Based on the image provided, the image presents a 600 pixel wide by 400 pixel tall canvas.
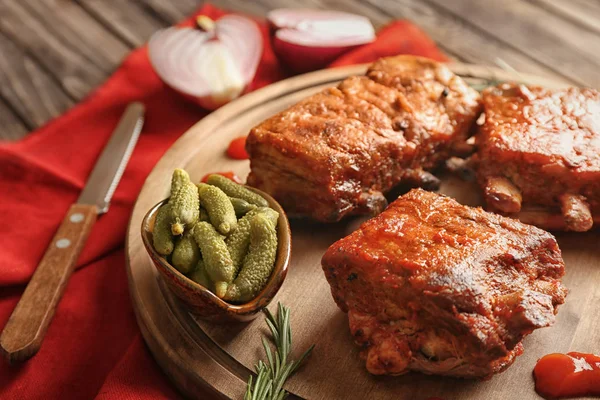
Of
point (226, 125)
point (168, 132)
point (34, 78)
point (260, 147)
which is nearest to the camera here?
point (260, 147)

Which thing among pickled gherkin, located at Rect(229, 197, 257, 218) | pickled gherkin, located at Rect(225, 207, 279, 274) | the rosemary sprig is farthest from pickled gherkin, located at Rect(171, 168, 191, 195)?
the rosemary sprig

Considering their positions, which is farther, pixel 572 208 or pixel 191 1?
pixel 191 1

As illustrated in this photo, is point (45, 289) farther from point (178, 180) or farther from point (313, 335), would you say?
point (313, 335)

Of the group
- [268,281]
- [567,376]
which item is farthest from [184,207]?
[567,376]

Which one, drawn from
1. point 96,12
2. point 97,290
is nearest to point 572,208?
point 97,290

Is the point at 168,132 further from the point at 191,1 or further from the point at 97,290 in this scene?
the point at 191,1

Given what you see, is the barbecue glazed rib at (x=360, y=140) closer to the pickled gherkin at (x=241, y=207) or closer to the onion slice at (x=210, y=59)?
the pickled gherkin at (x=241, y=207)

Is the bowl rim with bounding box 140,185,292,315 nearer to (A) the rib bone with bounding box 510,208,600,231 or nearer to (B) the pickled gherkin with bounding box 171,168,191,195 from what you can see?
(B) the pickled gherkin with bounding box 171,168,191,195

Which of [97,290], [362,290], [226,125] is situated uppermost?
[362,290]

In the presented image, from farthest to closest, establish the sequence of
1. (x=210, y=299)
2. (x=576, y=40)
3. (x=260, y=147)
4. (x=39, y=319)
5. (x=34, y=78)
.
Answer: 1. (x=576, y=40)
2. (x=34, y=78)
3. (x=260, y=147)
4. (x=39, y=319)
5. (x=210, y=299)
